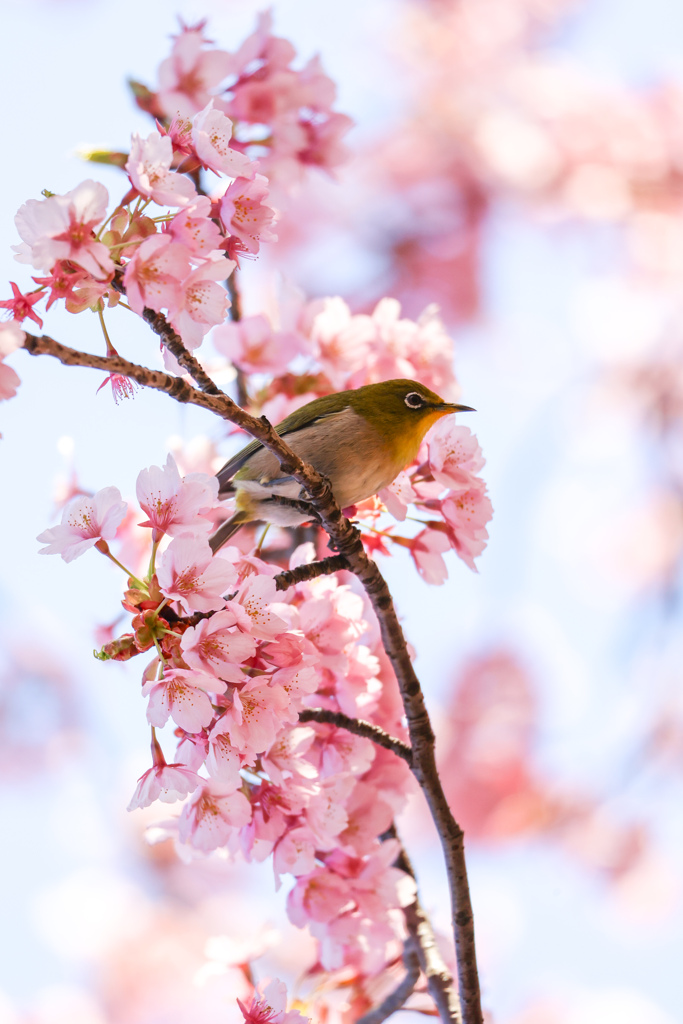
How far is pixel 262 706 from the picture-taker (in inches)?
48.7

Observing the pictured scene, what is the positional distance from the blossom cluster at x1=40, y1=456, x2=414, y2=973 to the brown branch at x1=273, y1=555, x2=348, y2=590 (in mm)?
30

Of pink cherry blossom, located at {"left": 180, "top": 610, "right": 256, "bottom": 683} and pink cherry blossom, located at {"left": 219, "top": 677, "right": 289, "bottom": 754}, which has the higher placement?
pink cherry blossom, located at {"left": 180, "top": 610, "right": 256, "bottom": 683}

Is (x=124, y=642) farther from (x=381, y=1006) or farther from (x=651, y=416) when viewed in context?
(x=651, y=416)

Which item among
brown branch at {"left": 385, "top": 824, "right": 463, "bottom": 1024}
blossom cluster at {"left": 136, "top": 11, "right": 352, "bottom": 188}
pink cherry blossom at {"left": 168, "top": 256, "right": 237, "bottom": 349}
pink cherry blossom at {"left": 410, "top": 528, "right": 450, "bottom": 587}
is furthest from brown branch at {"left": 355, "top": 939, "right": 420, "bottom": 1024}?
blossom cluster at {"left": 136, "top": 11, "right": 352, "bottom": 188}

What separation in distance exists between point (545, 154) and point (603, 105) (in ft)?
2.32

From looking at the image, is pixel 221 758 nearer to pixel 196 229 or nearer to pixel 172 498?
pixel 172 498

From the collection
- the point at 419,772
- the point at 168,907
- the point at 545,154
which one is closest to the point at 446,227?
the point at 545,154

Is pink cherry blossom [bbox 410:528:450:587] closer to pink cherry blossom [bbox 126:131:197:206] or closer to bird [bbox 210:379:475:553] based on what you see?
bird [bbox 210:379:475:553]

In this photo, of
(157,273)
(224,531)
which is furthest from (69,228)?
(224,531)

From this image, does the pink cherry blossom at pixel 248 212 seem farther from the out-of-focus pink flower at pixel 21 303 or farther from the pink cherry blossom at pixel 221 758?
the pink cherry blossom at pixel 221 758

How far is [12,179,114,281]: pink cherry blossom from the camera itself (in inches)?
38.4

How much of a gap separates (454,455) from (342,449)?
322mm

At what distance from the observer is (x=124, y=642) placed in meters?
1.19

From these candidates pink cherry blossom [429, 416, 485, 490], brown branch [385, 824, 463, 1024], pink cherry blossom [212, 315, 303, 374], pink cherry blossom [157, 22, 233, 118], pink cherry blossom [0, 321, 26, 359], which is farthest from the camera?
pink cherry blossom [212, 315, 303, 374]
